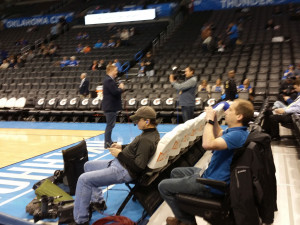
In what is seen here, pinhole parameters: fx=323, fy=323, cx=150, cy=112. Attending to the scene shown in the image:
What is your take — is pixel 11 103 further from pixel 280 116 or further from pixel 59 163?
pixel 280 116

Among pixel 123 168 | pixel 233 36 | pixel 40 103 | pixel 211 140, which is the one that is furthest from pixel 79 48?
pixel 211 140

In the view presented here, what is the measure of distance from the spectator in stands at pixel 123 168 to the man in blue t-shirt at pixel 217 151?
43 centimetres

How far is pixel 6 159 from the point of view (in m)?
6.05

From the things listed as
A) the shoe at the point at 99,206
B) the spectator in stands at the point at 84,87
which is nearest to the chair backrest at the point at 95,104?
the spectator in stands at the point at 84,87

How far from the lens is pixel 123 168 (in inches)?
129

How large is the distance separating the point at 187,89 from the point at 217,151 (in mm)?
4011

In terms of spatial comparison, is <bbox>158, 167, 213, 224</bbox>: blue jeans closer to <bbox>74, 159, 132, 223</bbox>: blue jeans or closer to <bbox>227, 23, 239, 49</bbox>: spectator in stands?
<bbox>74, 159, 132, 223</bbox>: blue jeans

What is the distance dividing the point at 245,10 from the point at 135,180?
1512cm

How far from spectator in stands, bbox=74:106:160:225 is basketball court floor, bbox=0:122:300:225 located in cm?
43

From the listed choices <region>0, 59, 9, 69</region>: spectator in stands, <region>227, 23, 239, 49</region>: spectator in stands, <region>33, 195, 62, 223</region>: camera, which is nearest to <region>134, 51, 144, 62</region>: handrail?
<region>227, 23, 239, 49</region>: spectator in stands

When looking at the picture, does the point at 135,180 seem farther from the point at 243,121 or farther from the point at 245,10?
the point at 245,10

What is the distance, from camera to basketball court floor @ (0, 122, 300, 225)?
3.63m

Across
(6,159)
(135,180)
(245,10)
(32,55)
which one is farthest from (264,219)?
(32,55)

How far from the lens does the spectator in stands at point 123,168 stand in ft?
10.3
